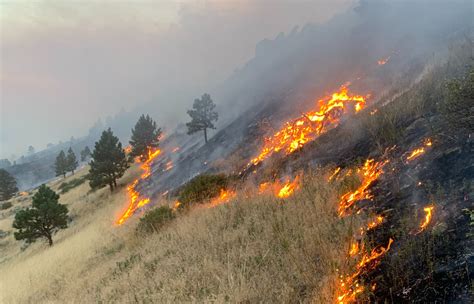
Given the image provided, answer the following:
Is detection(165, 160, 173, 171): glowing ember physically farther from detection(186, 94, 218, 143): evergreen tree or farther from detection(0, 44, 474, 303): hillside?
detection(0, 44, 474, 303): hillside

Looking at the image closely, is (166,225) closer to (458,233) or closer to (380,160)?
(380,160)

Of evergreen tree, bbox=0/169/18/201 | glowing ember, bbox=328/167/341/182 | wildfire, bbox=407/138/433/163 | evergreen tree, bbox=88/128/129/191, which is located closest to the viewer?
wildfire, bbox=407/138/433/163

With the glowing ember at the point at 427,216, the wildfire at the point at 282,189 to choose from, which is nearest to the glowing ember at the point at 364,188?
the glowing ember at the point at 427,216

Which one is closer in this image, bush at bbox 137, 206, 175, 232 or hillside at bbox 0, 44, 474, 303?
hillside at bbox 0, 44, 474, 303

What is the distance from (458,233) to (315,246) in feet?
5.94

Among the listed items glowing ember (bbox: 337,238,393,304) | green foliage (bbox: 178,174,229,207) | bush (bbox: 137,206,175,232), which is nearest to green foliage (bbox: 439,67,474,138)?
glowing ember (bbox: 337,238,393,304)

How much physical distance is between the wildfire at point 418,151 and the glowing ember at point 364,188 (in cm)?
53

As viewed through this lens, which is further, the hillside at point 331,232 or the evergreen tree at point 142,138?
the evergreen tree at point 142,138

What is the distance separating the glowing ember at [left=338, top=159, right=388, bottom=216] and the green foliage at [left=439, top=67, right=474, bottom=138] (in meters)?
1.35

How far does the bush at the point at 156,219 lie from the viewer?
34.9ft

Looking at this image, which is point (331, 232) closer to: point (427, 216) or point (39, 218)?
point (427, 216)

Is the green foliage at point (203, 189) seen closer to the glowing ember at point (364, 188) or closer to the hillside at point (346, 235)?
the hillside at point (346, 235)

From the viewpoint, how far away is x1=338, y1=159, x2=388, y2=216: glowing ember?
226 inches

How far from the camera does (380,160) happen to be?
6.95 m
